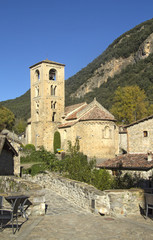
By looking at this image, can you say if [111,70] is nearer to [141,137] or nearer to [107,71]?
[107,71]

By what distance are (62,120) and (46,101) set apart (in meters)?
4.15

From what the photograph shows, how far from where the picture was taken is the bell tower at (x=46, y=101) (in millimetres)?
43625

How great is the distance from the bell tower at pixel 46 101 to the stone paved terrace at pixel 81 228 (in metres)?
34.7

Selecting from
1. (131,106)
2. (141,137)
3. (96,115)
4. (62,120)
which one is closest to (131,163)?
(141,137)

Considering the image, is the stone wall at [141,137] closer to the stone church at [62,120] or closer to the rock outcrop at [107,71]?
the stone church at [62,120]

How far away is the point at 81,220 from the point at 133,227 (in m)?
1.64

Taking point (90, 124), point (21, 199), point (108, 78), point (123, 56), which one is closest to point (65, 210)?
point (21, 199)

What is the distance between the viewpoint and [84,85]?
123 m

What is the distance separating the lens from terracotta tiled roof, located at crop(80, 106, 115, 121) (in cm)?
3581

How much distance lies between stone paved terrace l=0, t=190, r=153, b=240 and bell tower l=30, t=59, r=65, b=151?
34738 millimetres

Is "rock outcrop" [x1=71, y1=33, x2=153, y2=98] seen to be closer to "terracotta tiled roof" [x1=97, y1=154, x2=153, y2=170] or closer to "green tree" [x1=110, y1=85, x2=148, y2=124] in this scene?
"green tree" [x1=110, y1=85, x2=148, y2=124]

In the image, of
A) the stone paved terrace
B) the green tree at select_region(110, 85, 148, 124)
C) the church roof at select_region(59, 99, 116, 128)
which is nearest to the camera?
the stone paved terrace

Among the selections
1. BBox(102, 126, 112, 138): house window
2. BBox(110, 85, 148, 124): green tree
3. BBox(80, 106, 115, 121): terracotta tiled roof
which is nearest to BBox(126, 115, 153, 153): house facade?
BBox(80, 106, 115, 121): terracotta tiled roof

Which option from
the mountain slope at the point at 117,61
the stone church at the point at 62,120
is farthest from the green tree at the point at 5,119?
the mountain slope at the point at 117,61
